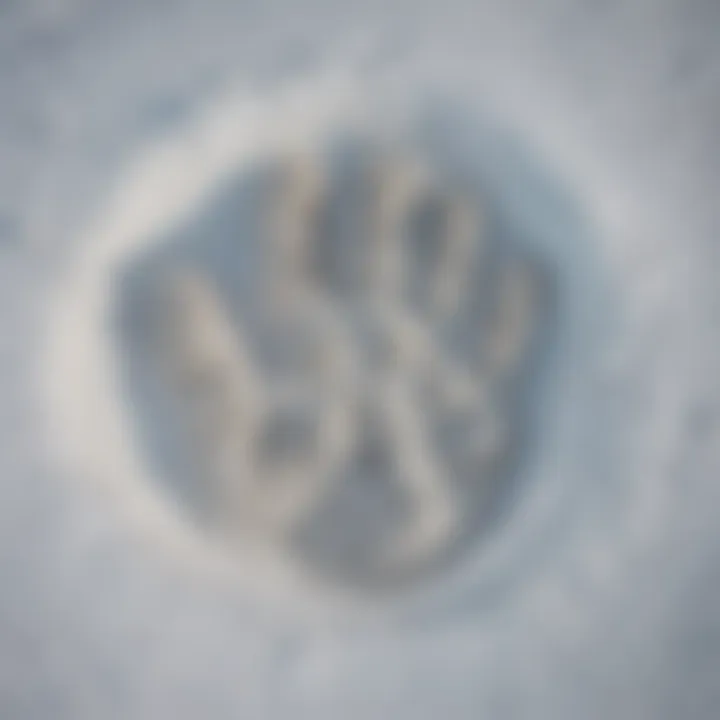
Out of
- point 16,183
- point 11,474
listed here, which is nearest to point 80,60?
point 16,183

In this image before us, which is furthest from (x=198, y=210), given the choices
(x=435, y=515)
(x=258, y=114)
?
(x=435, y=515)

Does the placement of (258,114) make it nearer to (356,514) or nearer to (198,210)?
(198,210)

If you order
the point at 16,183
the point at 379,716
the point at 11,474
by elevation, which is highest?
the point at 16,183

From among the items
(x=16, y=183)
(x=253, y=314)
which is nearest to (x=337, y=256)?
(x=253, y=314)

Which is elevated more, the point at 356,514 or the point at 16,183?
the point at 16,183

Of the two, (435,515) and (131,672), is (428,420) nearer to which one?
(435,515)

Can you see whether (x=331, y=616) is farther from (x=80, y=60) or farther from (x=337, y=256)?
(x=80, y=60)

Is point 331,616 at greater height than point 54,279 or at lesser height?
lesser
